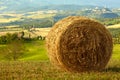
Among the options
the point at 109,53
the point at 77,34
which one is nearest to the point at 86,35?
the point at 77,34

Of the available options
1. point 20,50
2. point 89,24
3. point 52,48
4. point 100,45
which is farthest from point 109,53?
point 20,50

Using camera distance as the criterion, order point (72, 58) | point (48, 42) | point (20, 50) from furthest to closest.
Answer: point (20, 50)
point (48, 42)
point (72, 58)

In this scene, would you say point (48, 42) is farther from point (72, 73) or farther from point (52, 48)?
point (72, 73)

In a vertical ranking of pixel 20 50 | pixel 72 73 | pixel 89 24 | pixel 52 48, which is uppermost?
pixel 89 24

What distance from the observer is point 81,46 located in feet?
52.6

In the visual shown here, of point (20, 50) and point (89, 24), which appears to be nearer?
point (89, 24)

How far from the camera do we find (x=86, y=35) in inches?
639

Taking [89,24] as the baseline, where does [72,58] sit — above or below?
below

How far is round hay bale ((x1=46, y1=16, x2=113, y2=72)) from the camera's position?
1605 cm

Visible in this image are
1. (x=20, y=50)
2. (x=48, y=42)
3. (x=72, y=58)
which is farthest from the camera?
(x=20, y=50)

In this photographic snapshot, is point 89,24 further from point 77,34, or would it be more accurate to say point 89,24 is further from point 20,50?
point 20,50

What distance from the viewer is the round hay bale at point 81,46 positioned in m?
16.0

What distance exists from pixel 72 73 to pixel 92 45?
65.5 inches

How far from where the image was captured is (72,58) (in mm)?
16047
